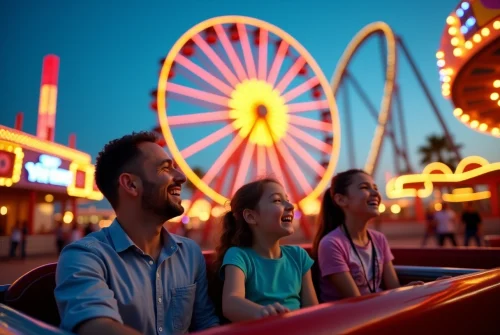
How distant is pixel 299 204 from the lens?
37.8 feet

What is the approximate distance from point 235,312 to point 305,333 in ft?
2.43

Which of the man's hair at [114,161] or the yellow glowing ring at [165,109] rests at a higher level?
the yellow glowing ring at [165,109]

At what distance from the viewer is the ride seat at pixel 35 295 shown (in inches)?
60.8

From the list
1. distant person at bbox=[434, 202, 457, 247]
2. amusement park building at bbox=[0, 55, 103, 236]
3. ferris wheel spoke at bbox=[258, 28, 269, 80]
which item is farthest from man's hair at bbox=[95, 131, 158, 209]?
ferris wheel spoke at bbox=[258, 28, 269, 80]

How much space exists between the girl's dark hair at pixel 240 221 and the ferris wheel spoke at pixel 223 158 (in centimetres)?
834

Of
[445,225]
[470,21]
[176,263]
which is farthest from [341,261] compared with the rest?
[445,225]

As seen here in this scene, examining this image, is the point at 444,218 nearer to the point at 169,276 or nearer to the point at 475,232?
the point at 475,232

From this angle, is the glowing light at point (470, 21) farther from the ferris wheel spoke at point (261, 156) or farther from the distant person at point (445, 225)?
the ferris wheel spoke at point (261, 156)

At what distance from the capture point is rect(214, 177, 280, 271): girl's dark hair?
6.04 ft

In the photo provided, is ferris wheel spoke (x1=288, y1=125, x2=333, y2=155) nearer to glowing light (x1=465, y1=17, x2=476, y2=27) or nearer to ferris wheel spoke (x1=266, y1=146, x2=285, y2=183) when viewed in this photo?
ferris wheel spoke (x1=266, y1=146, x2=285, y2=183)

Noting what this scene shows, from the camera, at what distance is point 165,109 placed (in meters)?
9.27

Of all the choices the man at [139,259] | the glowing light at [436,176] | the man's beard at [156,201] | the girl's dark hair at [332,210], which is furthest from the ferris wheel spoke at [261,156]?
the man's beard at [156,201]

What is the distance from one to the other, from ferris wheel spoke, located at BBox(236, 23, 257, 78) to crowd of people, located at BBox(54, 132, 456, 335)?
9406mm

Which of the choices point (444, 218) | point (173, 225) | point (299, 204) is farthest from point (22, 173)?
point (444, 218)
